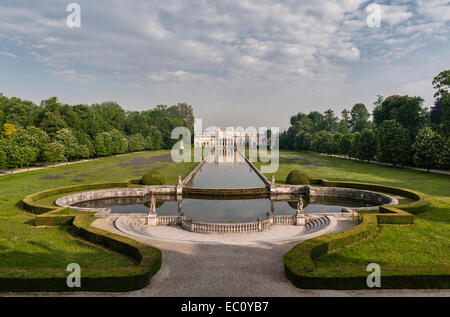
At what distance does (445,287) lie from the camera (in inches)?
356

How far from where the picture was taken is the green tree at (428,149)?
39.5 m

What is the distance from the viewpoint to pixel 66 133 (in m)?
54.0

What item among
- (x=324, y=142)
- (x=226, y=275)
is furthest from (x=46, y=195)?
(x=324, y=142)

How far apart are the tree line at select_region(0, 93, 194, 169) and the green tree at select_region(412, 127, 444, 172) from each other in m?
58.7

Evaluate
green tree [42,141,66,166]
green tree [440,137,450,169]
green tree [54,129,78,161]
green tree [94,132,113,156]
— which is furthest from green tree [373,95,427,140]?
green tree [94,132,113,156]

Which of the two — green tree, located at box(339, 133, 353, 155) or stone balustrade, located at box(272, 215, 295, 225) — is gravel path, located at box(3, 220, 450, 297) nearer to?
stone balustrade, located at box(272, 215, 295, 225)

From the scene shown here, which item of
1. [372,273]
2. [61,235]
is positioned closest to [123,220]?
[61,235]

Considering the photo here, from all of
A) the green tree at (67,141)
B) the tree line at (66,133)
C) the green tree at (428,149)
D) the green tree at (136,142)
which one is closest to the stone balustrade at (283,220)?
the green tree at (428,149)

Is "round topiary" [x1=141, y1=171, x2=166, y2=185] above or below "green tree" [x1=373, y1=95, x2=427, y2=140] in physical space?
below

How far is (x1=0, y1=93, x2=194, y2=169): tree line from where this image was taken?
43.9 meters

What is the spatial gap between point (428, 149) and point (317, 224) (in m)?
33.2

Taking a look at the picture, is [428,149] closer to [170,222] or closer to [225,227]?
[225,227]

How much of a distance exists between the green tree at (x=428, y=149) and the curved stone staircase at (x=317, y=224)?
31.4 m
